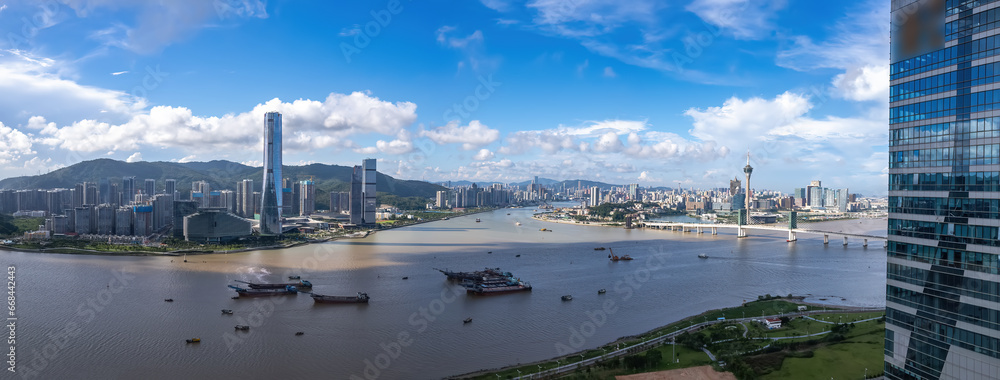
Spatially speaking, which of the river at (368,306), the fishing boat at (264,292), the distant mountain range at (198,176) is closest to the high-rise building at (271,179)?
the river at (368,306)

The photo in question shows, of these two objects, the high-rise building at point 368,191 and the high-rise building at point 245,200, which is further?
the high-rise building at point 245,200

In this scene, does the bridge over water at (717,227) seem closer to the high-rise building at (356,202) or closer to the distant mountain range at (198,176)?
the high-rise building at (356,202)

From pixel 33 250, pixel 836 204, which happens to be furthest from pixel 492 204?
pixel 33 250

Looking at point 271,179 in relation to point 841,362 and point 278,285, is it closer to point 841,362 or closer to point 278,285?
point 278,285

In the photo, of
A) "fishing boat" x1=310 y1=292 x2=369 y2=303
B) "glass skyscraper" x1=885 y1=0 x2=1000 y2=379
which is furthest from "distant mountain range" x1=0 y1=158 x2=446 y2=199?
"glass skyscraper" x1=885 y1=0 x2=1000 y2=379

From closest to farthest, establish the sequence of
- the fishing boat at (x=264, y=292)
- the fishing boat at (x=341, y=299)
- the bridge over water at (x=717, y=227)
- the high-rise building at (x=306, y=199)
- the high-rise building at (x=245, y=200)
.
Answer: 1. the fishing boat at (x=341, y=299)
2. the fishing boat at (x=264, y=292)
3. the bridge over water at (x=717, y=227)
4. the high-rise building at (x=245, y=200)
5. the high-rise building at (x=306, y=199)

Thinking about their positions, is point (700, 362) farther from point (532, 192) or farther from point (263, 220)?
point (532, 192)
